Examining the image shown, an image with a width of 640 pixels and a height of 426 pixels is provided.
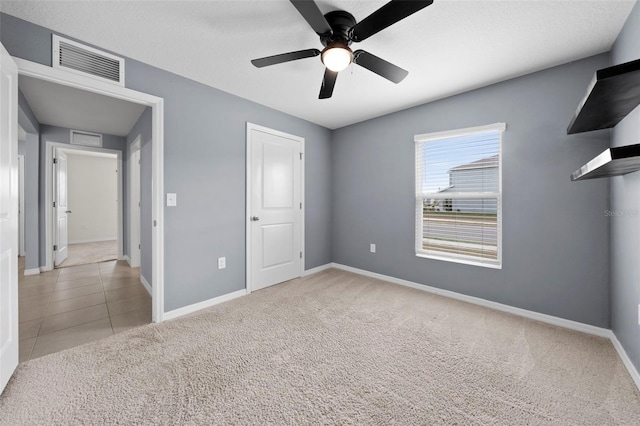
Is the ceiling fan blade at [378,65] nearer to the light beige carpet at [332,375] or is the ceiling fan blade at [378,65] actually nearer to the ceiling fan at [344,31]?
the ceiling fan at [344,31]

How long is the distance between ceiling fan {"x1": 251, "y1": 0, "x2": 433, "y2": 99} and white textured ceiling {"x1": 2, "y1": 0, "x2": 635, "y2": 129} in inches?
4.7

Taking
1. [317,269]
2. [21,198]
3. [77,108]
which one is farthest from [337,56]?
[21,198]

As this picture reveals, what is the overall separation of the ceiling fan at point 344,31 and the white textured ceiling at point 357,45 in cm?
12

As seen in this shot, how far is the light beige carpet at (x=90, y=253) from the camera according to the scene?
4.72 meters

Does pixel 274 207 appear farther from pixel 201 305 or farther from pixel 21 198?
pixel 21 198

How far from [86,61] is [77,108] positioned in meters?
1.96

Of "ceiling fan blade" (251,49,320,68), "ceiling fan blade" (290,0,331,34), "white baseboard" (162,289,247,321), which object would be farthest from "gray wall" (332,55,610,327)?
"white baseboard" (162,289,247,321)

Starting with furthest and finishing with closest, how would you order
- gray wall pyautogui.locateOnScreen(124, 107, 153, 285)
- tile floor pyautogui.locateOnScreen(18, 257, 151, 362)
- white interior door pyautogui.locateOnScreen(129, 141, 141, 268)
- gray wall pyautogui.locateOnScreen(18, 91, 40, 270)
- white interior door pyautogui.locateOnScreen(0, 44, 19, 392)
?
white interior door pyautogui.locateOnScreen(129, 141, 141, 268), gray wall pyautogui.locateOnScreen(18, 91, 40, 270), gray wall pyautogui.locateOnScreen(124, 107, 153, 285), tile floor pyautogui.locateOnScreen(18, 257, 151, 362), white interior door pyautogui.locateOnScreen(0, 44, 19, 392)

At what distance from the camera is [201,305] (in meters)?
2.75

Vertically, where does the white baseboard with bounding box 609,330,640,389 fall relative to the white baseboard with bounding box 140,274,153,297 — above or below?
below

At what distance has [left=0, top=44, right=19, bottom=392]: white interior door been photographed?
1534mm

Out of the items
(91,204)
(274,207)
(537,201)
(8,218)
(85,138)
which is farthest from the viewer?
(91,204)

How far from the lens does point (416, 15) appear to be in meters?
1.76

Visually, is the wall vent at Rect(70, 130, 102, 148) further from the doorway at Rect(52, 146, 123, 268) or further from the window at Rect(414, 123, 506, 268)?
the window at Rect(414, 123, 506, 268)
